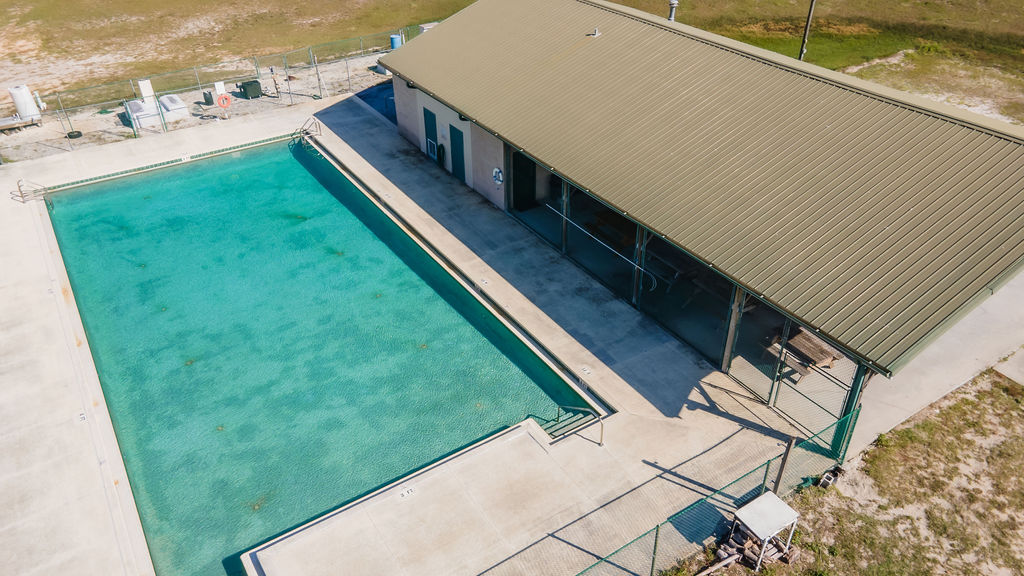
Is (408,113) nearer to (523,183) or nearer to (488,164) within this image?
(488,164)

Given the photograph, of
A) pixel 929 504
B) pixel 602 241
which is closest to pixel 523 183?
pixel 602 241

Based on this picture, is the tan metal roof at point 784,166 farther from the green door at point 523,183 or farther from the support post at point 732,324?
the green door at point 523,183

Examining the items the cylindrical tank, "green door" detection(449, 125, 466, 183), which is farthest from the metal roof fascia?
the cylindrical tank

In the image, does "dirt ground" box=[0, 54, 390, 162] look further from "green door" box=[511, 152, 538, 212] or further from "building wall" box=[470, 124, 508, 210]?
"green door" box=[511, 152, 538, 212]

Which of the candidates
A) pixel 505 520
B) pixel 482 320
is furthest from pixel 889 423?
pixel 482 320

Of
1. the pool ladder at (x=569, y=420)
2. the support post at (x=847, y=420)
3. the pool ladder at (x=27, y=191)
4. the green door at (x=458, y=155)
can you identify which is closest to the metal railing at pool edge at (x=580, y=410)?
the pool ladder at (x=569, y=420)

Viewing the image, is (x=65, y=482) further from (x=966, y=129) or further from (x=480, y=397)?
(x=966, y=129)
